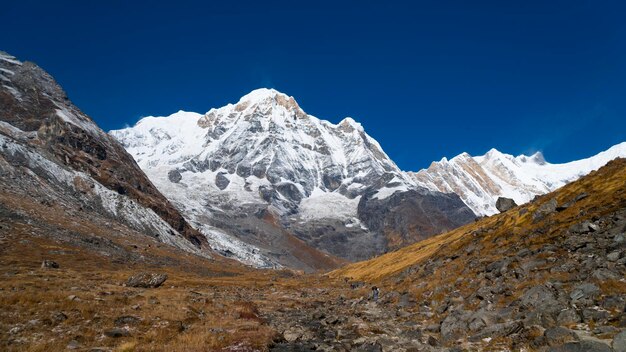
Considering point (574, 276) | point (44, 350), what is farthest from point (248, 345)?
point (574, 276)

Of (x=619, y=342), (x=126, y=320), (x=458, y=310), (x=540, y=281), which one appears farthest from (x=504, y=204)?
(x=126, y=320)

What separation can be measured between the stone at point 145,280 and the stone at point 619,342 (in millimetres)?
61185

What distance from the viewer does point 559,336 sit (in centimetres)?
2214

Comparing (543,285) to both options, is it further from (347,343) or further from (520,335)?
(347,343)

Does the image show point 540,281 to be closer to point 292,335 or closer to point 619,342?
point 619,342

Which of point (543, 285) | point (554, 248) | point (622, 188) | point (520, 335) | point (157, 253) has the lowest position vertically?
point (520, 335)

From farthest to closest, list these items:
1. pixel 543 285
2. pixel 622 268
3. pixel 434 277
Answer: pixel 434 277, pixel 543 285, pixel 622 268

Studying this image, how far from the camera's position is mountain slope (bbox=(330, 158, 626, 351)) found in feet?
80.5

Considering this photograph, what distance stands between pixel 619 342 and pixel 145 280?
6332 cm

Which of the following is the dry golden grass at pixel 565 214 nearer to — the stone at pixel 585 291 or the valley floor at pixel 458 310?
the valley floor at pixel 458 310

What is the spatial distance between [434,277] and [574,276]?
2589 centimetres

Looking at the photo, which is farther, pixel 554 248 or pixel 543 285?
pixel 554 248

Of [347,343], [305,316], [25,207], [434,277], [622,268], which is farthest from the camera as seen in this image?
[25,207]

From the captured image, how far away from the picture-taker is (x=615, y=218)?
124ft
